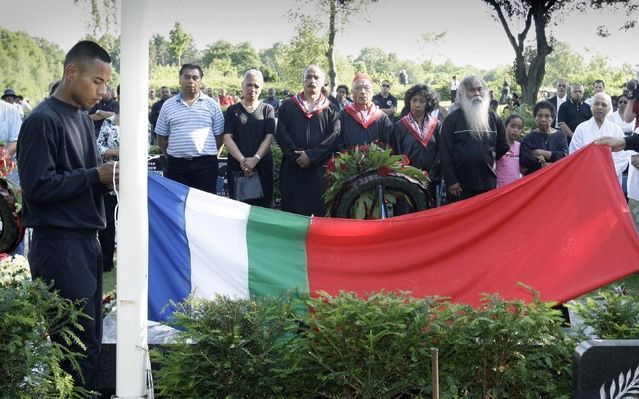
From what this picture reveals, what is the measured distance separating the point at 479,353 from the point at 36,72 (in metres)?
40.6

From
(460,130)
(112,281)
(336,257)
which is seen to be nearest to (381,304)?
(336,257)

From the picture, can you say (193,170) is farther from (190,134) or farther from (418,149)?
(418,149)

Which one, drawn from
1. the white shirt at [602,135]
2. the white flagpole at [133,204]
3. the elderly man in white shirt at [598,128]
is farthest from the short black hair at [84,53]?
the elderly man in white shirt at [598,128]

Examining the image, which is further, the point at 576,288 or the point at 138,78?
the point at 576,288

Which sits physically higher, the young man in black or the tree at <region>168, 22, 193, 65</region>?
the tree at <region>168, 22, 193, 65</region>

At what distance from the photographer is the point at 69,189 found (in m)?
4.81

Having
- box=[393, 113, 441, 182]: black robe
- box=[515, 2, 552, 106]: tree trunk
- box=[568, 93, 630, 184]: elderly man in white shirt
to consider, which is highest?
box=[515, 2, 552, 106]: tree trunk

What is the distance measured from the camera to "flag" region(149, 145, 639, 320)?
566 centimetres

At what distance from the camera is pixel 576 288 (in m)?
5.45

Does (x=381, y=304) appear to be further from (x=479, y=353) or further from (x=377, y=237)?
(x=377, y=237)

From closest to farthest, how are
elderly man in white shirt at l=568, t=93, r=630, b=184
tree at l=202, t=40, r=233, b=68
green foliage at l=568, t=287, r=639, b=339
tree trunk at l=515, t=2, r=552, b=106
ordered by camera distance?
green foliage at l=568, t=287, r=639, b=339 < elderly man in white shirt at l=568, t=93, r=630, b=184 < tree trunk at l=515, t=2, r=552, b=106 < tree at l=202, t=40, r=233, b=68

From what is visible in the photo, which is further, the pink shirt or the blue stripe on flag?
the pink shirt

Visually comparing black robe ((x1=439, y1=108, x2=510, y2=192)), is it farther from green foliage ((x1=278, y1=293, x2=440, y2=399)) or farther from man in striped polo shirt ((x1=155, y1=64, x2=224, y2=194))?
green foliage ((x1=278, y1=293, x2=440, y2=399))

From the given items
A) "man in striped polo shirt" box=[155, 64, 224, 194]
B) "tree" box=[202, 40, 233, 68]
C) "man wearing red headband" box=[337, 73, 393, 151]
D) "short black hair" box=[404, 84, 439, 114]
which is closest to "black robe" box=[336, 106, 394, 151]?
"man wearing red headband" box=[337, 73, 393, 151]
